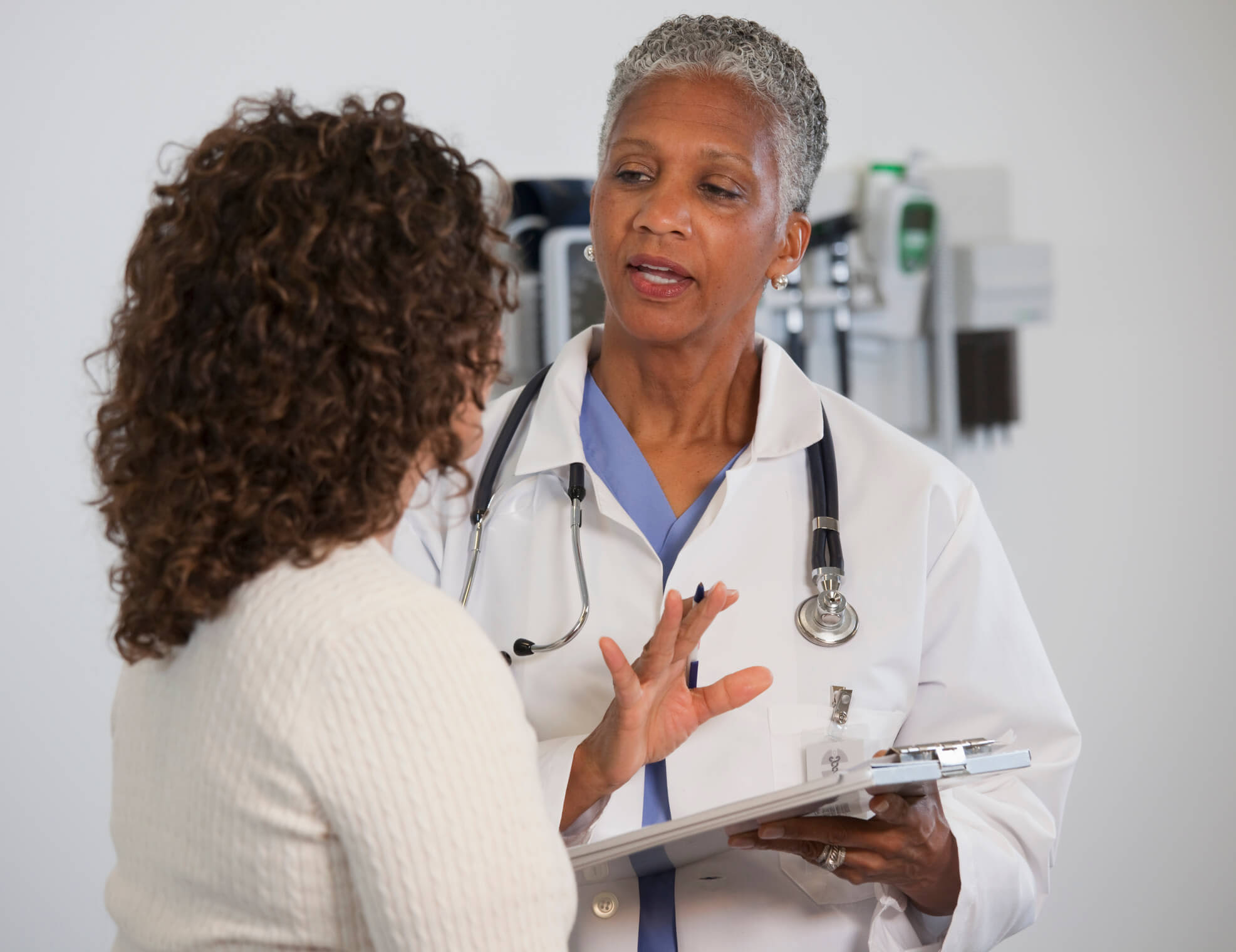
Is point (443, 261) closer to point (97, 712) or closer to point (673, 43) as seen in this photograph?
point (673, 43)

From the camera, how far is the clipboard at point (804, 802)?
78 cm

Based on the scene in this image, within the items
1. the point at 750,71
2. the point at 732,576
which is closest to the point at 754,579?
the point at 732,576

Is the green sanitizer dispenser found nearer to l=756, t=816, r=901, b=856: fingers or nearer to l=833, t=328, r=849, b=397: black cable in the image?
l=833, t=328, r=849, b=397: black cable

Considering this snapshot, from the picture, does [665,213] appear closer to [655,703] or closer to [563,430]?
[563,430]

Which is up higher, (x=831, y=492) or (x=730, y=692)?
(x=831, y=492)

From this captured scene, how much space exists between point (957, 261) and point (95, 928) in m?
2.21

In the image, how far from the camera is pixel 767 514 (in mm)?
1244

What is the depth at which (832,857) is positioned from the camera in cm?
106

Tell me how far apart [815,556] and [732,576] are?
3.6 inches

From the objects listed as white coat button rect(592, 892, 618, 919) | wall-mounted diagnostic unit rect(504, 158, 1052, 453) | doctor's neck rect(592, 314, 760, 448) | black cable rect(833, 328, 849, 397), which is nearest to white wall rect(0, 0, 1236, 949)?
wall-mounted diagnostic unit rect(504, 158, 1052, 453)

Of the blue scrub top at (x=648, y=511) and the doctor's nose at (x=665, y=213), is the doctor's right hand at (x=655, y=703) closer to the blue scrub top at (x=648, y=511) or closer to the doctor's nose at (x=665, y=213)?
the blue scrub top at (x=648, y=511)

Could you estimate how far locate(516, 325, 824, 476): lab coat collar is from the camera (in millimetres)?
1254

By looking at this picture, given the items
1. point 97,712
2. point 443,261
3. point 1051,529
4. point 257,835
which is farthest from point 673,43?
point 1051,529

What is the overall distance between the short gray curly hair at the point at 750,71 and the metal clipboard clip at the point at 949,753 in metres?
0.68
